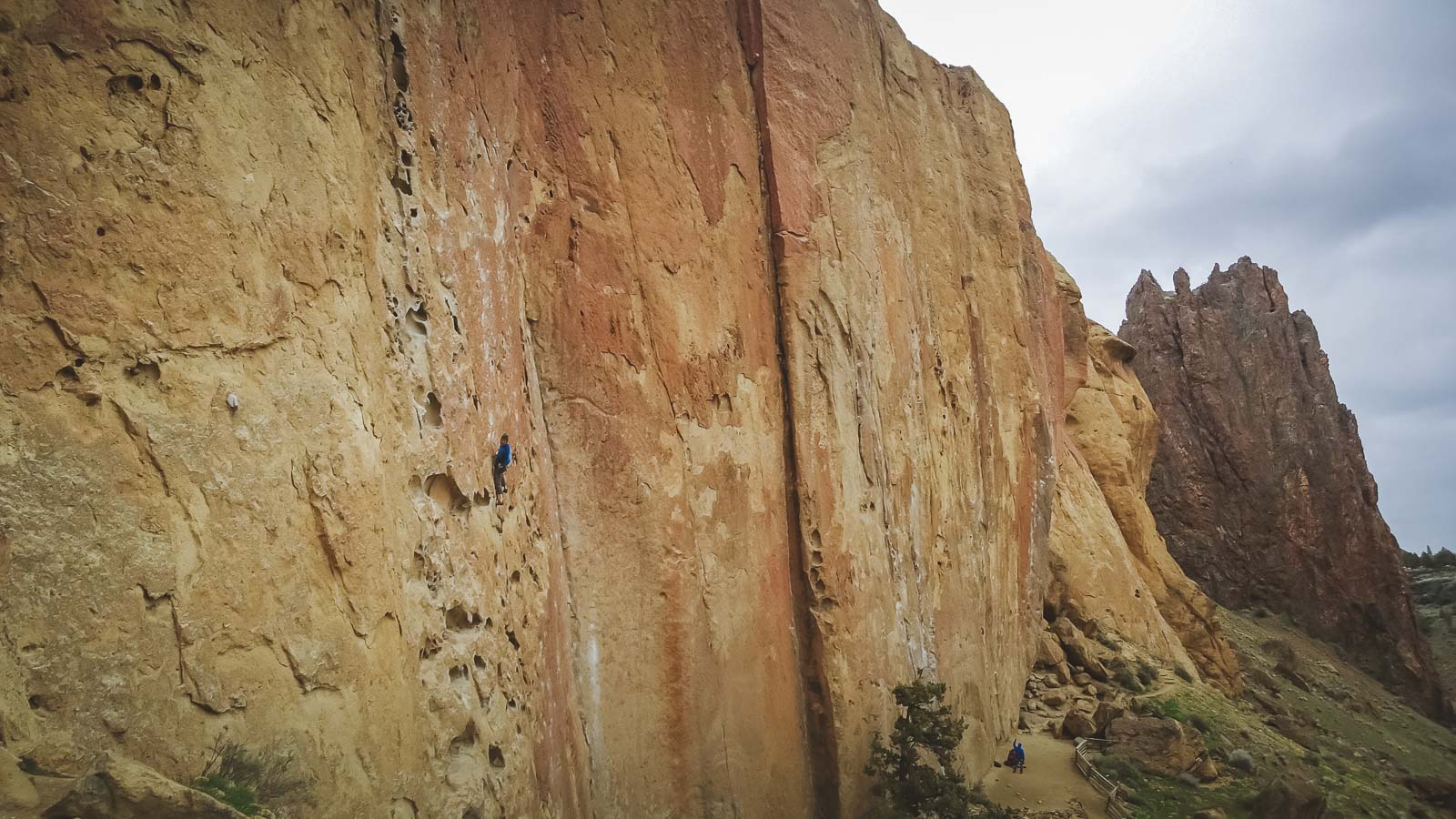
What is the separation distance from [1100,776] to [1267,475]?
3567 centimetres

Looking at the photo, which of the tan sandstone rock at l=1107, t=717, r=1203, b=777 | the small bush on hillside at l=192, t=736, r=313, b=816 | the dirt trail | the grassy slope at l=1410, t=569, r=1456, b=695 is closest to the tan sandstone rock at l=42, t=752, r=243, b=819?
the small bush on hillside at l=192, t=736, r=313, b=816

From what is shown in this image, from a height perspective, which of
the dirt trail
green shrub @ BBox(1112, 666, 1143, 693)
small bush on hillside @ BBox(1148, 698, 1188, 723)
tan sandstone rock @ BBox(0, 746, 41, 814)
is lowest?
the dirt trail

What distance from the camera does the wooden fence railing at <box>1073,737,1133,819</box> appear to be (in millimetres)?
15608

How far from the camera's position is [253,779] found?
496 centimetres

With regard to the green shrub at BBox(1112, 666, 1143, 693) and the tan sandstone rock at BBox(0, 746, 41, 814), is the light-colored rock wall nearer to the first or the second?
the green shrub at BBox(1112, 666, 1143, 693)

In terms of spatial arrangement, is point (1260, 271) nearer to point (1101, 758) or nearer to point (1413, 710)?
point (1413, 710)

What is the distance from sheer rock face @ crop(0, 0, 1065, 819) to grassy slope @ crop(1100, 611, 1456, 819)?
177 inches

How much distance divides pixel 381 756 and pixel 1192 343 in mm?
51944

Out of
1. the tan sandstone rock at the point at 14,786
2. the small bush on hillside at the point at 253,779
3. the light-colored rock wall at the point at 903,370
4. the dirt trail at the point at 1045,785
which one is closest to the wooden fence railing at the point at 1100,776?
the dirt trail at the point at 1045,785

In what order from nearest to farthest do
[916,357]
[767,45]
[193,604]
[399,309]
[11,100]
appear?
1. [11,100]
2. [193,604]
3. [399,309]
4. [767,45]
5. [916,357]

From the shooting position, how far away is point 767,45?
14.3m

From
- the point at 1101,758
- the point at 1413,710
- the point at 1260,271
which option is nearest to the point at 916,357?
the point at 1101,758

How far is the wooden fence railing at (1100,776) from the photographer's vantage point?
51.2 ft

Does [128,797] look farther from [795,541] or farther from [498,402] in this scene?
[795,541]
